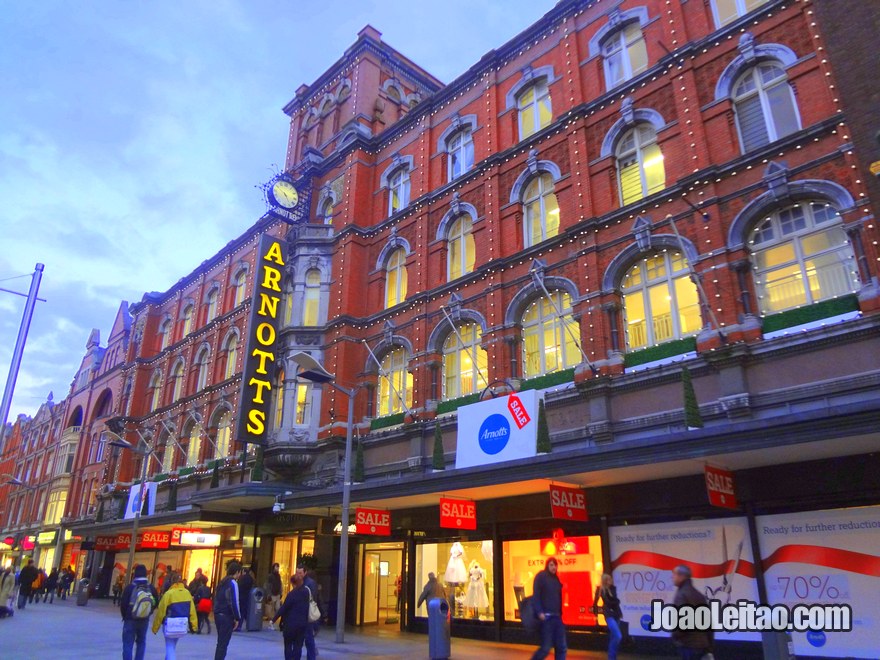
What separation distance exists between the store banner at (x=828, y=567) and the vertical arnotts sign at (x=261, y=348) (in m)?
18.6

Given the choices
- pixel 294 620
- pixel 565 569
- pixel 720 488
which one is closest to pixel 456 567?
pixel 565 569

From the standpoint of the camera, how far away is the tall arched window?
76.1 ft

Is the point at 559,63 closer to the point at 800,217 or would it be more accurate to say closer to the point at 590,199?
the point at 590,199

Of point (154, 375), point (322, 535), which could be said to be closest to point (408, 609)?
point (322, 535)

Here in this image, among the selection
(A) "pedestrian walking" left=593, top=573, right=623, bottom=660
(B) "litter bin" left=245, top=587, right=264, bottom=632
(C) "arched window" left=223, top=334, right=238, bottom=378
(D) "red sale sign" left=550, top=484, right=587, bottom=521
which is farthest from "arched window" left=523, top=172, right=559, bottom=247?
(C) "arched window" left=223, top=334, right=238, bottom=378

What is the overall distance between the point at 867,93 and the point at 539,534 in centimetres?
1278

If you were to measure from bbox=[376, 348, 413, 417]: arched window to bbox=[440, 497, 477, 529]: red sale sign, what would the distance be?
21.8 ft

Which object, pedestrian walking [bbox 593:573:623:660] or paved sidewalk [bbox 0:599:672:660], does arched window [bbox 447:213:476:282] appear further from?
pedestrian walking [bbox 593:573:623:660]

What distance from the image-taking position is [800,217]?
50.1ft

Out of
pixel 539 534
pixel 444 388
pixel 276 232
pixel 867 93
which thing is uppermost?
pixel 276 232

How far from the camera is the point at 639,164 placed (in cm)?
1942

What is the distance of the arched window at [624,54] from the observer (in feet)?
67.6

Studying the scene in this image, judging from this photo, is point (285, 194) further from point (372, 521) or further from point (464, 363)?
point (372, 521)

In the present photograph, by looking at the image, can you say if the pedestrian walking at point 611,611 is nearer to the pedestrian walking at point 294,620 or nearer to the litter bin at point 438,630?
the litter bin at point 438,630
